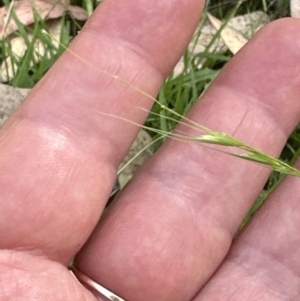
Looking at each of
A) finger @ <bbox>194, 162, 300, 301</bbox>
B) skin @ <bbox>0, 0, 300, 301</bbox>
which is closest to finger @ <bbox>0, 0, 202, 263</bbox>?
skin @ <bbox>0, 0, 300, 301</bbox>

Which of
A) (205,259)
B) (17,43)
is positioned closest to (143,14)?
(205,259)

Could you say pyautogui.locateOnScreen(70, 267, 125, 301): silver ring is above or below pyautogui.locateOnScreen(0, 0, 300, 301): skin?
below

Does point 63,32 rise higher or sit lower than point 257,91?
lower

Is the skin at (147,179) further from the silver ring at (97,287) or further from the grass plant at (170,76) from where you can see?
the grass plant at (170,76)

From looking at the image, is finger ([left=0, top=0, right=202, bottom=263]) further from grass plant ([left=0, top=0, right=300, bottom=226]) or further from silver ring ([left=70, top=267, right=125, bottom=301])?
grass plant ([left=0, top=0, right=300, bottom=226])

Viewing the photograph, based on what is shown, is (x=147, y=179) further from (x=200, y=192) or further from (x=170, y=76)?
(x=170, y=76)

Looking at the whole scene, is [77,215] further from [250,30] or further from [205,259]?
[250,30]
